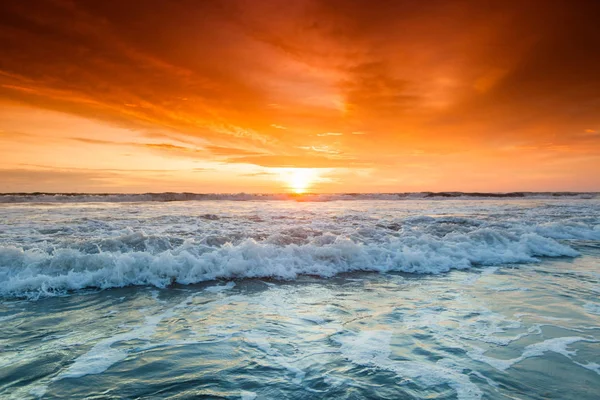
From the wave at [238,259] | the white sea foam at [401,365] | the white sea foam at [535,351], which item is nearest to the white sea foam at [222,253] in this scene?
the wave at [238,259]

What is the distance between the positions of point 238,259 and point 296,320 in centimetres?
360

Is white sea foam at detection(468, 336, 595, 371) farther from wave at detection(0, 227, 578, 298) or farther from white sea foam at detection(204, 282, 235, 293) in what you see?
white sea foam at detection(204, 282, 235, 293)

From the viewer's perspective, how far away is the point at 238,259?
8805 millimetres

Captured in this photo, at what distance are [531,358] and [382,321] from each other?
77.4 inches

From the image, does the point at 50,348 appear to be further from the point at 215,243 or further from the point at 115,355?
the point at 215,243

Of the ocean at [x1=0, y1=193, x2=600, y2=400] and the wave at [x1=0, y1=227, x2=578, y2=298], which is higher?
the wave at [x1=0, y1=227, x2=578, y2=298]

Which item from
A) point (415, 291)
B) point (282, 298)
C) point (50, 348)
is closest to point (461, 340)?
point (415, 291)

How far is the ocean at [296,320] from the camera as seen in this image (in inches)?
146

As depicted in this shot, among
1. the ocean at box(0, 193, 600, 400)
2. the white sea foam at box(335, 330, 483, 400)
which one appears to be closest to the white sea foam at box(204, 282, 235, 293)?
the ocean at box(0, 193, 600, 400)

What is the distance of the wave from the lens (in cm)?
767

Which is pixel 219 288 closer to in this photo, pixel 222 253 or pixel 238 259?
pixel 238 259

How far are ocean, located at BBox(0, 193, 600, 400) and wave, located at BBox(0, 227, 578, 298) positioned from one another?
0.04 metres

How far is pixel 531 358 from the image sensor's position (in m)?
4.25

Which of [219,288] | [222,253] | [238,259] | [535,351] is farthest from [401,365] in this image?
[222,253]
